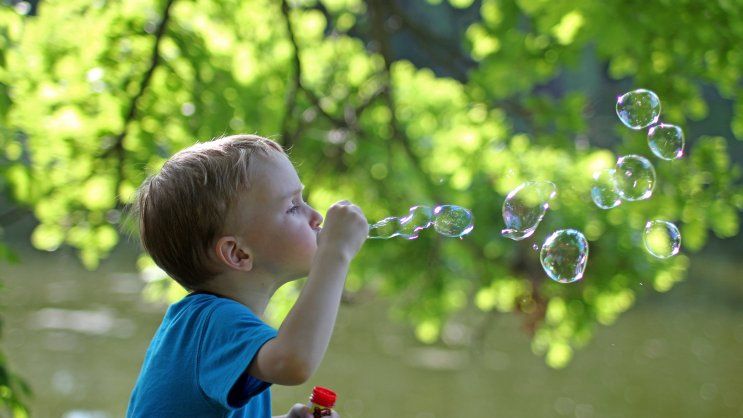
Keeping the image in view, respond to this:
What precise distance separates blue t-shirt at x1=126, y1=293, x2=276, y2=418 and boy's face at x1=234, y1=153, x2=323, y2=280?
11 cm

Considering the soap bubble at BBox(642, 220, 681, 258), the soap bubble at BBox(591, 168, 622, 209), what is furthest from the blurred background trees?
the soap bubble at BBox(642, 220, 681, 258)

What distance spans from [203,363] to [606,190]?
1.81 m

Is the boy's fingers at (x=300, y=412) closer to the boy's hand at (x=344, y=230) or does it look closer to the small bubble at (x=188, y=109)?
the boy's hand at (x=344, y=230)

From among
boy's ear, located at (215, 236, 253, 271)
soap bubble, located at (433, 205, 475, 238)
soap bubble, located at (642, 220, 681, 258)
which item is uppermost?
boy's ear, located at (215, 236, 253, 271)

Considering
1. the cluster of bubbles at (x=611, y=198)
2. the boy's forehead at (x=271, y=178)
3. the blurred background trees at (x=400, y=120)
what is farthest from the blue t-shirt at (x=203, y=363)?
the blurred background trees at (x=400, y=120)

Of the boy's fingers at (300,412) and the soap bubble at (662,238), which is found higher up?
the boy's fingers at (300,412)

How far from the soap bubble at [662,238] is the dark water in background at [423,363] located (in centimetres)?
499

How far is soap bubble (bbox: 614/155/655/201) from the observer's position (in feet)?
10.0

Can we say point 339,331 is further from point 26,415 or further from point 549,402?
point 26,415

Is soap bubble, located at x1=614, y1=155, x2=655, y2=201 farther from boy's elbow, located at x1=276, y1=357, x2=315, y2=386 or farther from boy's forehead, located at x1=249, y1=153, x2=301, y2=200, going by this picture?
boy's elbow, located at x1=276, y1=357, x2=315, y2=386

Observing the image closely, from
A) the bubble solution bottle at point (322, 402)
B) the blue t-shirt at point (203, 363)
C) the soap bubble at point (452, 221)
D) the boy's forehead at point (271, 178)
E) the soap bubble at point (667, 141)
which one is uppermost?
the boy's forehead at point (271, 178)

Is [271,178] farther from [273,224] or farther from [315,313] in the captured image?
[315,313]

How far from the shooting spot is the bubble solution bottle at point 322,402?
5.90 ft

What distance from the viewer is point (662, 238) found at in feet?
10.1
